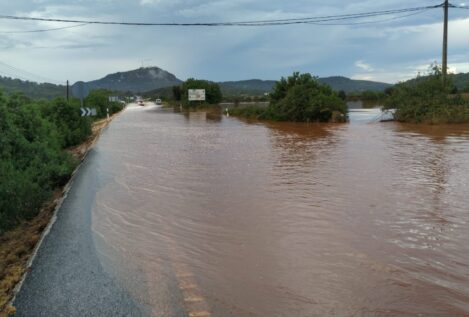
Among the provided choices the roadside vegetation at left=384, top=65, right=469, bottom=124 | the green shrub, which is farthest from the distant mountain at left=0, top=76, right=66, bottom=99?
the green shrub

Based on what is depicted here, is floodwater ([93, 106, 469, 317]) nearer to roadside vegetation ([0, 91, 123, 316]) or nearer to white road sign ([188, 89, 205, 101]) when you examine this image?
roadside vegetation ([0, 91, 123, 316])

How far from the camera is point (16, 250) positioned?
673 cm

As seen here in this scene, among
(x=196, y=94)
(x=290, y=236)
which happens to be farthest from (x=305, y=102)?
(x=196, y=94)

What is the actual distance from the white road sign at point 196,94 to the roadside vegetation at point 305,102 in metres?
50.4

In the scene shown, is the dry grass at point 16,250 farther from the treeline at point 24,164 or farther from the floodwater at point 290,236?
the floodwater at point 290,236

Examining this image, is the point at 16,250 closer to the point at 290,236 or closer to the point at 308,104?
the point at 290,236

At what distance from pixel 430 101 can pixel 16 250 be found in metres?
27.2

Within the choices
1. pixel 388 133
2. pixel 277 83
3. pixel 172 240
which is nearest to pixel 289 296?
pixel 172 240

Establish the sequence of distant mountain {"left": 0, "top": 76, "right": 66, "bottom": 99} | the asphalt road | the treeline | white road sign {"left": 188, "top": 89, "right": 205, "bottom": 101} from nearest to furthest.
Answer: the asphalt road, the treeline, distant mountain {"left": 0, "top": 76, "right": 66, "bottom": 99}, white road sign {"left": 188, "top": 89, "right": 205, "bottom": 101}

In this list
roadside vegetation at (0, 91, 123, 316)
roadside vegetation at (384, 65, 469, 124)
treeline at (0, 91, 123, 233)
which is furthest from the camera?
roadside vegetation at (384, 65, 469, 124)

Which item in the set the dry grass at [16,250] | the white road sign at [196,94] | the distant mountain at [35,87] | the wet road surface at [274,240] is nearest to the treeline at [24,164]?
the dry grass at [16,250]

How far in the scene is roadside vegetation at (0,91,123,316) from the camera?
21.7 ft

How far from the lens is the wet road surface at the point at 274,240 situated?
4.76m

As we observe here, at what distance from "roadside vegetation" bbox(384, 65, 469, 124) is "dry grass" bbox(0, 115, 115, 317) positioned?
24802mm
